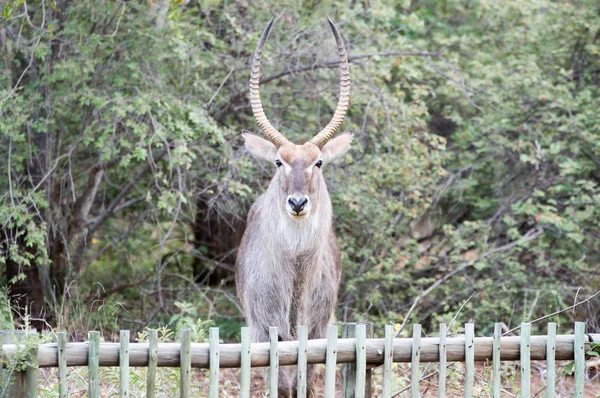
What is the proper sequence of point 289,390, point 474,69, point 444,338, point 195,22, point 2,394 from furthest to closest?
point 474,69 → point 195,22 → point 289,390 → point 444,338 → point 2,394

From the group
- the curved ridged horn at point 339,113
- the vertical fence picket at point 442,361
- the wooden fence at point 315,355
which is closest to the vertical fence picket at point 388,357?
the wooden fence at point 315,355

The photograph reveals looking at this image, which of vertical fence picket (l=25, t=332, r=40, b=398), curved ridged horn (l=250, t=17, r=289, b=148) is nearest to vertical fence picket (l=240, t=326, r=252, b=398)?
vertical fence picket (l=25, t=332, r=40, b=398)

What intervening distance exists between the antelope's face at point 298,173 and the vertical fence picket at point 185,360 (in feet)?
5.40

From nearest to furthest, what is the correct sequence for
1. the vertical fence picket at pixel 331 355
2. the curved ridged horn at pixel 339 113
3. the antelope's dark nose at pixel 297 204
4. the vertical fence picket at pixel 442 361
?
the vertical fence picket at pixel 331 355
the vertical fence picket at pixel 442 361
the antelope's dark nose at pixel 297 204
the curved ridged horn at pixel 339 113

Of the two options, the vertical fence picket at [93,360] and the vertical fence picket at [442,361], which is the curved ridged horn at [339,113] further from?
the vertical fence picket at [93,360]

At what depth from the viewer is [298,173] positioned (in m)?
6.13

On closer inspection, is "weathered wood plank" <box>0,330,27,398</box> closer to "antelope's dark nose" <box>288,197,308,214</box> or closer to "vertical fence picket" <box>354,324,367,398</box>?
"vertical fence picket" <box>354,324,367,398</box>

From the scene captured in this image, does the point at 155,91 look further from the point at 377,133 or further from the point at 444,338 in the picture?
the point at 444,338

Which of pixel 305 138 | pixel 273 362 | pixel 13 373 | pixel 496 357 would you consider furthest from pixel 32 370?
pixel 305 138

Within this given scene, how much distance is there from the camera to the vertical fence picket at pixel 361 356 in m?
4.85

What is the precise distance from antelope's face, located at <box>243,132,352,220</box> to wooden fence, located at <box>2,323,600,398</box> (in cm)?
123

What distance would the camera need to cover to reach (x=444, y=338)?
4.98 meters

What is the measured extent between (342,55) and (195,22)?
254 centimetres

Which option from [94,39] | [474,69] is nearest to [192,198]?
[94,39]
